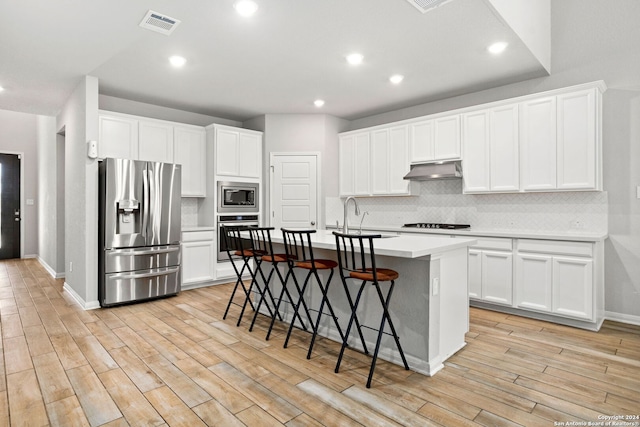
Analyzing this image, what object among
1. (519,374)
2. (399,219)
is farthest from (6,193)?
(519,374)

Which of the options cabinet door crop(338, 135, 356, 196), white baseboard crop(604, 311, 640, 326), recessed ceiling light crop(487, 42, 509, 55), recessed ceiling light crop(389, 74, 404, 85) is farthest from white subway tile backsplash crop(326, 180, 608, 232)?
recessed ceiling light crop(487, 42, 509, 55)

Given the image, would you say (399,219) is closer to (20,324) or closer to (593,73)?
(593,73)

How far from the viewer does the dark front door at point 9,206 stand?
25.2 feet

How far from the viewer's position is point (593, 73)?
384 cm

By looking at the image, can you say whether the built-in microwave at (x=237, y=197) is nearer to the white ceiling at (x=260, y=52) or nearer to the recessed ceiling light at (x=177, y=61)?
the white ceiling at (x=260, y=52)

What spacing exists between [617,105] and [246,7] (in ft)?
12.4

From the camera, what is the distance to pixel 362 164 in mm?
5668

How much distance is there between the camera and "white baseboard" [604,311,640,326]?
11.9 feet

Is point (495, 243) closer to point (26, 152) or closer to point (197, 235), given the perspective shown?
point (197, 235)

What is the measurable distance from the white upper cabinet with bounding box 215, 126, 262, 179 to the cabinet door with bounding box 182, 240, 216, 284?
1.12 meters

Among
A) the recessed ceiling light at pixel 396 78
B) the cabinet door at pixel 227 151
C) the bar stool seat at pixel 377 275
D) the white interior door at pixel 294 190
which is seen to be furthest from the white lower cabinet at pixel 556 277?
the cabinet door at pixel 227 151

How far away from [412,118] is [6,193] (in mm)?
8539

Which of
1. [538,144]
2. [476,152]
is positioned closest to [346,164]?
[476,152]

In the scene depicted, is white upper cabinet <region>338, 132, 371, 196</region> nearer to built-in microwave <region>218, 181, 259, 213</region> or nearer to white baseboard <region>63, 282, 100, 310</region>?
built-in microwave <region>218, 181, 259, 213</region>
